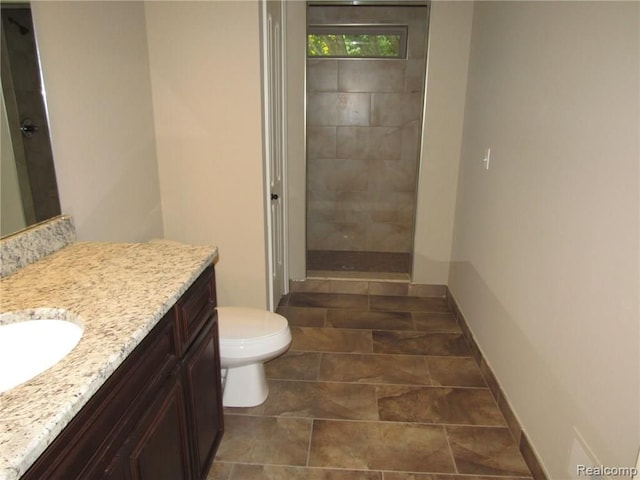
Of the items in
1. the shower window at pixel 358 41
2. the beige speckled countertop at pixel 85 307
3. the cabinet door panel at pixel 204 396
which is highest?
the shower window at pixel 358 41

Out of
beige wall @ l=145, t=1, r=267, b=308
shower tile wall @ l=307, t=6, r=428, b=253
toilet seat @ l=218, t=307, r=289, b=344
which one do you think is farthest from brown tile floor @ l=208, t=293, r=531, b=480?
shower tile wall @ l=307, t=6, r=428, b=253

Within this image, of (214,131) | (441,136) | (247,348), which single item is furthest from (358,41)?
(247,348)

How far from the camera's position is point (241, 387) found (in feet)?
7.21

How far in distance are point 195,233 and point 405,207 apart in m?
2.48

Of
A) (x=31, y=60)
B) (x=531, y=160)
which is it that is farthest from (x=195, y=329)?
(x=531, y=160)

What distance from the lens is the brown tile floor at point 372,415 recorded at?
1.82 m

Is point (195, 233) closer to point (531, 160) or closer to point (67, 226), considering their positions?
point (67, 226)

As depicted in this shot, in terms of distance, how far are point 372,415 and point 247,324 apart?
76 centimetres

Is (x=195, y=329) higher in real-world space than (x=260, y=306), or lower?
higher

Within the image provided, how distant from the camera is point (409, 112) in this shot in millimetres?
4246

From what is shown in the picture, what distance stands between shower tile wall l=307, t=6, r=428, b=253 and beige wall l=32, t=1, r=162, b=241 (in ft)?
6.70

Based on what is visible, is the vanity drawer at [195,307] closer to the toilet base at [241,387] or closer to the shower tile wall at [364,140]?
the toilet base at [241,387]

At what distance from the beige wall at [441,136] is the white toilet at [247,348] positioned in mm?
1656

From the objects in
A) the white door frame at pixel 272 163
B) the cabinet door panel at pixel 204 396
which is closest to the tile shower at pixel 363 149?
the white door frame at pixel 272 163
